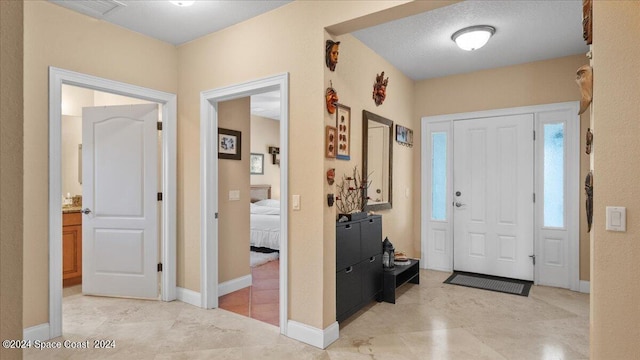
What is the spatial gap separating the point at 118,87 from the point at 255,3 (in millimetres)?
1479

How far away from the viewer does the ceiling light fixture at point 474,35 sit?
307 centimetres

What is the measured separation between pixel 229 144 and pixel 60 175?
59.8 inches

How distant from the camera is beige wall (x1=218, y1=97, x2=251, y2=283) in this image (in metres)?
3.61

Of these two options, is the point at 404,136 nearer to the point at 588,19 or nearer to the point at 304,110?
the point at 304,110

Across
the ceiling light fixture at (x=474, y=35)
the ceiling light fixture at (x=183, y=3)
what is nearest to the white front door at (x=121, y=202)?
the ceiling light fixture at (x=183, y=3)

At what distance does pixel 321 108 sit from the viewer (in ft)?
8.25

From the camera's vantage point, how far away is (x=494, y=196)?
14.0ft

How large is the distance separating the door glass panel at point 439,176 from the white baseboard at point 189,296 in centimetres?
314

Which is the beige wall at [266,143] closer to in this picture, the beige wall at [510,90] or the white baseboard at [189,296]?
the beige wall at [510,90]

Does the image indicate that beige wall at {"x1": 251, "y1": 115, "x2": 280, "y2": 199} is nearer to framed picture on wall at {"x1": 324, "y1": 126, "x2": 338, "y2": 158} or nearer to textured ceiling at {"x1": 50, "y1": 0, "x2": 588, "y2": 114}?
textured ceiling at {"x1": 50, "y1": 0, "x2": 588, "y2": 114}

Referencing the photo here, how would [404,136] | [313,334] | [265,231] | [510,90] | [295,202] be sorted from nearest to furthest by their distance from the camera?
[313,334], [295,202], [510,90], [404,136], [265,231]
